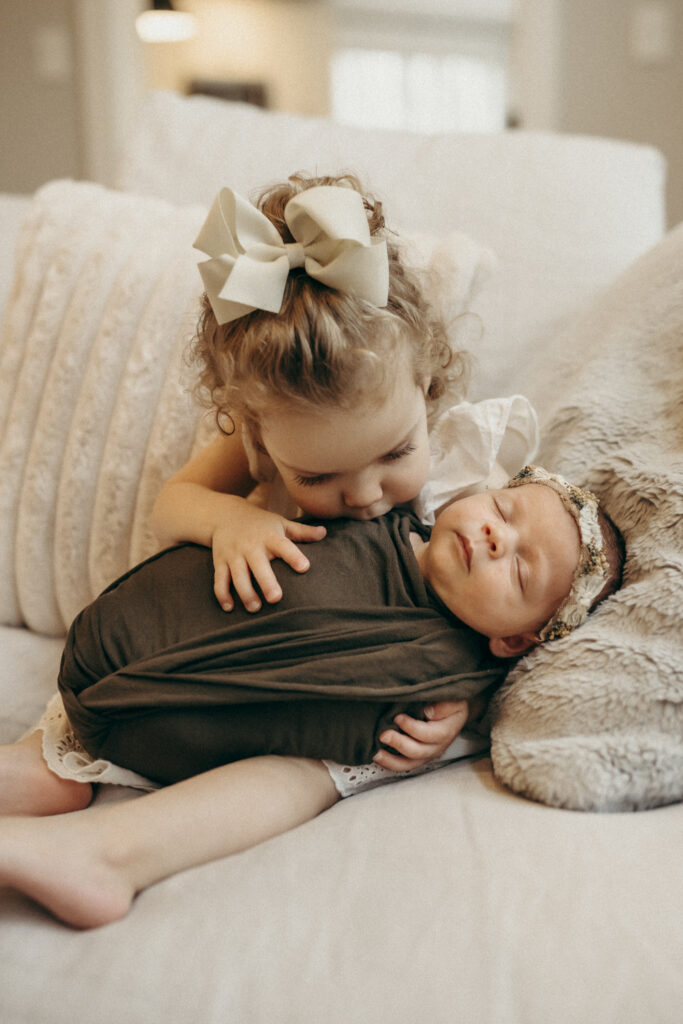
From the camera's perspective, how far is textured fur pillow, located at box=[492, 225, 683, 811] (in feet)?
2.42

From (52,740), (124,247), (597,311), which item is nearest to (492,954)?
(52,740)

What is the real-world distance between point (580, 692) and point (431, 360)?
14.7 inches

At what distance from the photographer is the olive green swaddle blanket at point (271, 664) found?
31.3 inches

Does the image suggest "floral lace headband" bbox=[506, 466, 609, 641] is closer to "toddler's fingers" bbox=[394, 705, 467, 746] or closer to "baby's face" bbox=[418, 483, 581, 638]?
"baby's face" bbox=[418, 483, 581, 638]

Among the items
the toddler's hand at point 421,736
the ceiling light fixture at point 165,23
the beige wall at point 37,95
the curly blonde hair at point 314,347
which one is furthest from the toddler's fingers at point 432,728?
the ceiling light fixture at point 165,23

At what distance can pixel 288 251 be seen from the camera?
0.79m

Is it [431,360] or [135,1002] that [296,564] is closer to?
→ [431,360]

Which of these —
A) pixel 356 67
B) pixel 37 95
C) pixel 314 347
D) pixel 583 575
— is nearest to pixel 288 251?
pixel 314 347

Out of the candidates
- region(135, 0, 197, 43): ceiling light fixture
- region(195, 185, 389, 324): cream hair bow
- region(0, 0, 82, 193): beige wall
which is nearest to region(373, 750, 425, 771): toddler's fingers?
region(195, 185, 389, 324): cream hair bow

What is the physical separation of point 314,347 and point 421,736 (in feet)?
1.26

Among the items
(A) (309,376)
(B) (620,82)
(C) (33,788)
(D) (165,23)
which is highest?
(D) (165,23)

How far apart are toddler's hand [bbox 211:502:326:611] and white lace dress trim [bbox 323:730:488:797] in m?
0.18

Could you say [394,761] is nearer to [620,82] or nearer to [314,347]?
[314,347]

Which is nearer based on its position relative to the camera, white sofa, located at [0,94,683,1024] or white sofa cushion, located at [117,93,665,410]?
white sofa, located at [0,94,683,1024]
